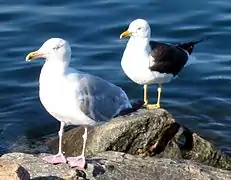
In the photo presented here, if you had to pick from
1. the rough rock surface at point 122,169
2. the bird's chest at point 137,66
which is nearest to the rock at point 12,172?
the rough rock surface at point 122,169

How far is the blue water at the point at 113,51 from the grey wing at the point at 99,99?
108 inches

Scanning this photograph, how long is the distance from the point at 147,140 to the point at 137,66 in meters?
1.52

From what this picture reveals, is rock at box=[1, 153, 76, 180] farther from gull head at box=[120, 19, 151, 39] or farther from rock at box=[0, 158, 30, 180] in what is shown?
gull head at box=[120, 19, 151, 39]

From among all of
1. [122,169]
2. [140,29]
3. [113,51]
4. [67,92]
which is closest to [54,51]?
[67,92]

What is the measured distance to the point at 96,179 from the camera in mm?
7043

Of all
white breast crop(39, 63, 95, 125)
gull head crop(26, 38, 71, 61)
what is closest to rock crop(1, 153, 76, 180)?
white breast crop(39, 63, 95, 125)

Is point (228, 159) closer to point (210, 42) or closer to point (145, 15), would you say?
point (210, 42)

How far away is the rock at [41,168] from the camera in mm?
6855

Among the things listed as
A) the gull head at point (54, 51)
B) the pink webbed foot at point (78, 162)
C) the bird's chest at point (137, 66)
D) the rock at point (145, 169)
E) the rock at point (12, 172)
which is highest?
the gull head at point (54, 51)

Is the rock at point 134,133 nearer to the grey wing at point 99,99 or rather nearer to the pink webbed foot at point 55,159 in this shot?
the grey wing at point 99,99

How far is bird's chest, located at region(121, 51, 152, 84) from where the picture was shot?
9.65m

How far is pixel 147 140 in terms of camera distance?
8.39 m

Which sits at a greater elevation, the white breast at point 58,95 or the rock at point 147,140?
the white breast at point 58,95

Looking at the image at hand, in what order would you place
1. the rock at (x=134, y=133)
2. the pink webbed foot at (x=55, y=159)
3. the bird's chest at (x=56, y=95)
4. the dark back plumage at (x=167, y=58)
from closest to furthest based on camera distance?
the bird's chest at (x=56, y=95) < the pink webbed foot at (x=55, y=159) < the rock at (x=134, y=133) < the dark back plumage at (x=167, y=58)
